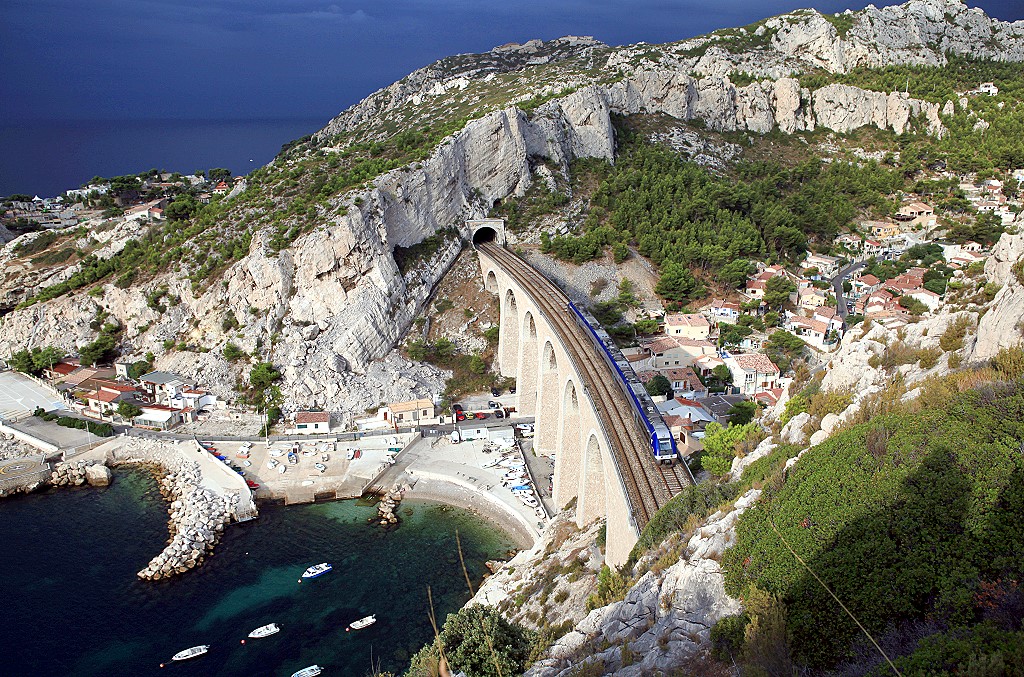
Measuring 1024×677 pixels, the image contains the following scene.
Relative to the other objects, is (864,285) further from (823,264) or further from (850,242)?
(850,242)

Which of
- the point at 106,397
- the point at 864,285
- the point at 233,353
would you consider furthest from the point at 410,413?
the point at 864,285

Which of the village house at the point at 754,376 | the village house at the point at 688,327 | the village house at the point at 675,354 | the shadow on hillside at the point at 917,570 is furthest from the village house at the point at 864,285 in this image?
the shadow on hillside at the point at 917,570

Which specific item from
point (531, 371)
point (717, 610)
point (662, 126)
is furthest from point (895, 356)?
point (662, 126)

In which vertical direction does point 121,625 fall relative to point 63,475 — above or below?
below

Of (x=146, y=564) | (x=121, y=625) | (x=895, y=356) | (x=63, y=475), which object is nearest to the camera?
(x=895, y=356)

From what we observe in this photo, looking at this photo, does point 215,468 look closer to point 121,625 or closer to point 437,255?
point 121,625

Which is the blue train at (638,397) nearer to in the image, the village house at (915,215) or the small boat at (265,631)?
the small boat at (265,631)

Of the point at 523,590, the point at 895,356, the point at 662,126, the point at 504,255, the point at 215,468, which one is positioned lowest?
the point at 523,590
